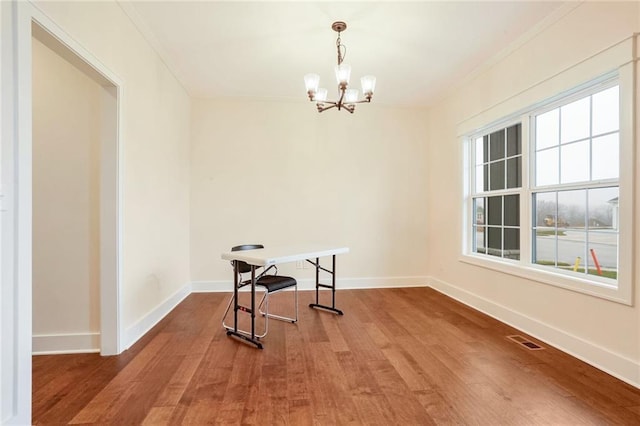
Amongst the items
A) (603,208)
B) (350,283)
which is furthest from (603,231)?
(350,283)

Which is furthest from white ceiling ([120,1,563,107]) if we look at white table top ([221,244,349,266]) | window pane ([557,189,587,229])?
white table top ([221,244,349,266])

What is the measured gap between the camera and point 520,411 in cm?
172

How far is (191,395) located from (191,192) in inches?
117

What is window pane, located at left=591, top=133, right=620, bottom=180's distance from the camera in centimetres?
219

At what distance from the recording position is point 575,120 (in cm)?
253

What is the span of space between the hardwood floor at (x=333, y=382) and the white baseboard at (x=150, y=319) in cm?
7

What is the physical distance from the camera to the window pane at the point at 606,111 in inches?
87.0

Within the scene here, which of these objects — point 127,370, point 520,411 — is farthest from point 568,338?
point 127,370

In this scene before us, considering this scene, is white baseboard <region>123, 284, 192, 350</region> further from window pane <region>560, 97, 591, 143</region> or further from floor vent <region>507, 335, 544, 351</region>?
window pane <region>560, 97, 591, 143</region>

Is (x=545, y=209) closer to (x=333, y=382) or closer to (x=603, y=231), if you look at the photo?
(x=603, y=231)

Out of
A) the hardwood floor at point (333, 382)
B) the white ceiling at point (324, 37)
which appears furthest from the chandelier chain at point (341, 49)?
the hardwood floor at point (333, 382)

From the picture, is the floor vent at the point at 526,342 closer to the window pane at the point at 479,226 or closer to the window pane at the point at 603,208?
the window pane at the point at 603,208

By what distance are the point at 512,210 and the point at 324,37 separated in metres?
2.59

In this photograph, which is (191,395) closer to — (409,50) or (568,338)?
(568,338)
